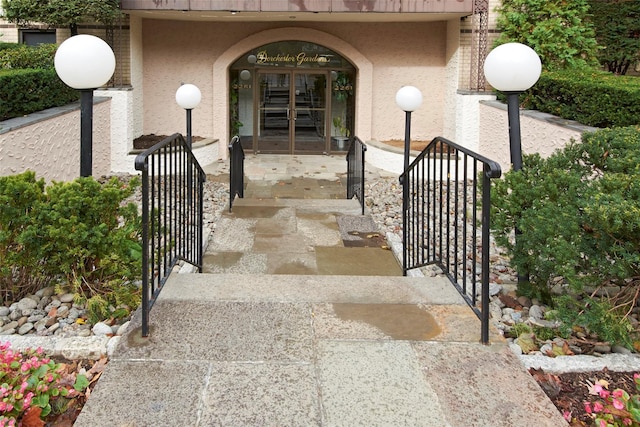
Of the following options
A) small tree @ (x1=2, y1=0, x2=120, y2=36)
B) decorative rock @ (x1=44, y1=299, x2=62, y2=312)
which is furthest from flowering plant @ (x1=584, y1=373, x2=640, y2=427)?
small tree @ (x1=2, y1=0, x2=120, y2=36)

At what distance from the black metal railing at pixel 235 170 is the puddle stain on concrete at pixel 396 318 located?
4951mm

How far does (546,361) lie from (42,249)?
309 centimetres

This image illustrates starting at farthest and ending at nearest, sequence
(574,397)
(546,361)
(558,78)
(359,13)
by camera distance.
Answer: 1. (359,13)
2. (558,78)
3. (546,361)
4. (574,397)

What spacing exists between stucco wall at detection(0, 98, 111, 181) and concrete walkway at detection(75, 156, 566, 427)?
481cm

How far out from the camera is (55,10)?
12711 mm

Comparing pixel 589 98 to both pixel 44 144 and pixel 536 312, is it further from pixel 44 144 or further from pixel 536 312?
pixel 44 144

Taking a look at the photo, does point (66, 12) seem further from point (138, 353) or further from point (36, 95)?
point (138, 353)

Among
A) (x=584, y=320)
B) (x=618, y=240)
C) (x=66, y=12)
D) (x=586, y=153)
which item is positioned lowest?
(x=584, y=320)

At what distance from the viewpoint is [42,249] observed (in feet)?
14.2

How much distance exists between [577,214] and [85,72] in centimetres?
342

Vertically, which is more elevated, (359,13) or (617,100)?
(359,13)

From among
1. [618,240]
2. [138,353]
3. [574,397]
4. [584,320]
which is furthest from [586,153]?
[138,353]

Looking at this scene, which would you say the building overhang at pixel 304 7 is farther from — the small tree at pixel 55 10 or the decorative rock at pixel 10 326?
the decorative rock at pixel 10 326

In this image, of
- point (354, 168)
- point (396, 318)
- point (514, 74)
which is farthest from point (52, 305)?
point (354, 168)
